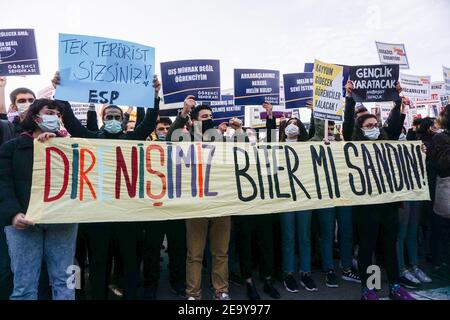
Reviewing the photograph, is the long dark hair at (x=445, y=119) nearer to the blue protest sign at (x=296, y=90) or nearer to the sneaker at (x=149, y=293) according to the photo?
the blue protest sign at (x=296, y=90)

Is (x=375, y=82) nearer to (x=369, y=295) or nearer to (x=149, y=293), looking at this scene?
(x=369, y=295)

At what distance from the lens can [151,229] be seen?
3.90 m

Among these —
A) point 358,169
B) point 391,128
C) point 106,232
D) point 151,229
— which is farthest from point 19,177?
point 391,128

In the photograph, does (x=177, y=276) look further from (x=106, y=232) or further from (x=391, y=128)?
(x=391, y=128)

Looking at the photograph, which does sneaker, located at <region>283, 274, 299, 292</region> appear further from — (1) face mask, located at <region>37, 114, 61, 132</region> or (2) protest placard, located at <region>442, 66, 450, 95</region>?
(2) protest placard, located at <region>442, 66, 450, 95</region>

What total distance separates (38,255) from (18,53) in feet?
12.8

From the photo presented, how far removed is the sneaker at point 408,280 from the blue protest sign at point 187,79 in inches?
161

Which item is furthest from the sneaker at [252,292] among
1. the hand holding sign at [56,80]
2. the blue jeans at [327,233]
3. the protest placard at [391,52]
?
the protest placard at [391,52]

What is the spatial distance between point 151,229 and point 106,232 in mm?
536

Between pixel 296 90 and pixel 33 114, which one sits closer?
pixel 33 114

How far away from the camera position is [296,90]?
731 centimetres

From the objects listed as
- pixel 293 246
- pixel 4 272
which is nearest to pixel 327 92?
pixel 293 246

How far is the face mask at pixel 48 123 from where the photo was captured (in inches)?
123

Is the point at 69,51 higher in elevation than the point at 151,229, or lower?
higher
